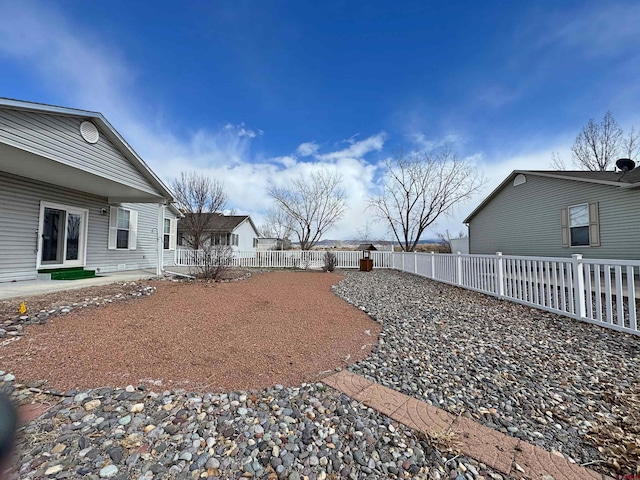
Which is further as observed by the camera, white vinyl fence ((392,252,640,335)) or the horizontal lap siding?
the horizontal lap siding

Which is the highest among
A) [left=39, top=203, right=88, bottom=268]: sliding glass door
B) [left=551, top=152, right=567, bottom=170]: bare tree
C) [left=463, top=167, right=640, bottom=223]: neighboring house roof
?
[left=551, top=152, right=567, bottom=170]: bare tree

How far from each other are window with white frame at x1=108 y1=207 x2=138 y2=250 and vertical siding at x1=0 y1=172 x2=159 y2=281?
0.16 m

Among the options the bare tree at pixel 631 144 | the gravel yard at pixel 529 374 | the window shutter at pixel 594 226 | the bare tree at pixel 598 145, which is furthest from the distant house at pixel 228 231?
the bare tree at pixel 631 144

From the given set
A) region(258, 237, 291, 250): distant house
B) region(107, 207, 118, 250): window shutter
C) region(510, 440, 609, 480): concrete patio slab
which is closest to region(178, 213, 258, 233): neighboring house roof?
region(258, 237, 291, 250): distant house

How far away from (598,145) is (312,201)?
60.9 feet

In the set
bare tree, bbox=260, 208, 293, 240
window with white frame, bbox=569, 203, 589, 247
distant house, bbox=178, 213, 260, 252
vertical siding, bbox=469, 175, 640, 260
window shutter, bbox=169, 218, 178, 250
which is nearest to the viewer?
vertical siding, bbox=469, 175, 640, 260

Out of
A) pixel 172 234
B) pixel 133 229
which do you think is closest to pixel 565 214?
pixel 133 229

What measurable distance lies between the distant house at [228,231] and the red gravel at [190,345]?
11.5 meters

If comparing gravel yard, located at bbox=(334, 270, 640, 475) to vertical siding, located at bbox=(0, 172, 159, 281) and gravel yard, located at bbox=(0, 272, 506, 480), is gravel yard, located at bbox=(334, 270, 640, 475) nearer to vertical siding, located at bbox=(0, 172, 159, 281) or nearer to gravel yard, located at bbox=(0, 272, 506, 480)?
gravel yard, located at bbox=(0, 272, 506, 480)

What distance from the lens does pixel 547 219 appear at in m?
9.66

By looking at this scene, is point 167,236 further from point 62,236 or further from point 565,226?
point 565,226

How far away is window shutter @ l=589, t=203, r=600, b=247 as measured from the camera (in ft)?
26.7

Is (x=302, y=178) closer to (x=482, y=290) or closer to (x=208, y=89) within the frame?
(x=208, y=89)

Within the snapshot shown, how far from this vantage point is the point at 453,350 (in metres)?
3.00
